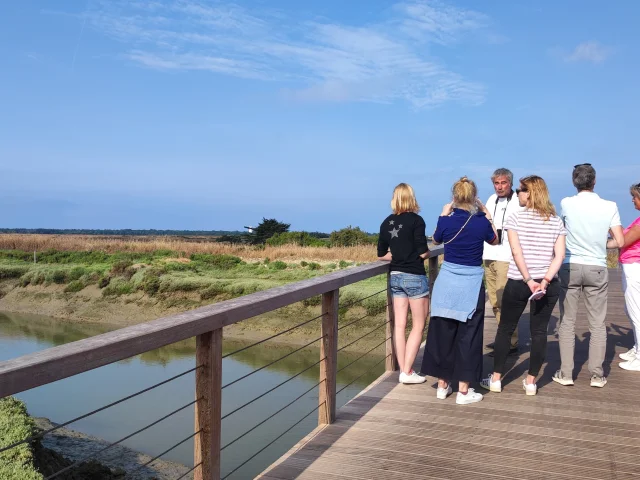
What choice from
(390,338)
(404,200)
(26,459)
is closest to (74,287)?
(26,459)

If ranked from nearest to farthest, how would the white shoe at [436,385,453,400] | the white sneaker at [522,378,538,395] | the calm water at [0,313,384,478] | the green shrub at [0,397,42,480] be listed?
the white shoe at [436,385,453,400] → the white sneaker at [522,378,538,395] → the green shrub at [0,397,42,480] → the calm water at [0,313,384,478]

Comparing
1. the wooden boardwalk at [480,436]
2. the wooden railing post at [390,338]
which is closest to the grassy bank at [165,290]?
the wooden railing post at [390,338]

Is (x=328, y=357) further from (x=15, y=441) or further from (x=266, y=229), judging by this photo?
(x=266, y=229)

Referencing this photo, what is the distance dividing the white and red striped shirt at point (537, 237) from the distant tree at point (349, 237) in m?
29.5

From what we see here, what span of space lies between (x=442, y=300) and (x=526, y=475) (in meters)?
1.41

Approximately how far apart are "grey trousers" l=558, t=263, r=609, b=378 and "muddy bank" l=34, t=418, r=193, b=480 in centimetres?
531

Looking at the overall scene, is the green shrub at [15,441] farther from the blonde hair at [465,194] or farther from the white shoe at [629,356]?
the white shoe at [629,356]

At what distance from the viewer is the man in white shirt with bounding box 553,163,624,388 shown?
4.47 meters

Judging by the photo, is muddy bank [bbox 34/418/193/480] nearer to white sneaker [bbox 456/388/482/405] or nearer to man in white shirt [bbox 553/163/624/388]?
Answer: white sneaker [bbox 456/388/482/405]

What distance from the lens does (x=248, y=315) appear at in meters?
2.88

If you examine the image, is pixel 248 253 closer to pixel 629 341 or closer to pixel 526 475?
pixel 629 341

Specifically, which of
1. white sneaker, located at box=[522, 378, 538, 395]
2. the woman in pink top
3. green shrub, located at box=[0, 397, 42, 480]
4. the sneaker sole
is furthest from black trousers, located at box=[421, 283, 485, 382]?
green shrub, located at box=[0, 397, 42, 480]

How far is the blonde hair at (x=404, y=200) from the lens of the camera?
4.46 meters

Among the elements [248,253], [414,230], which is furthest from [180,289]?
[414,230]
